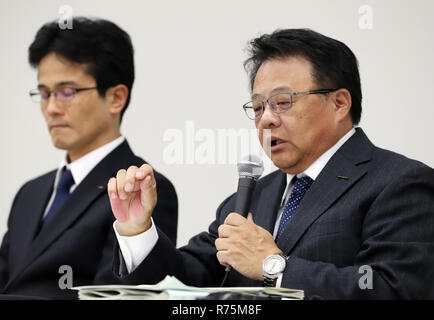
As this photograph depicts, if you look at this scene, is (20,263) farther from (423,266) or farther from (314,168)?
(423,266)

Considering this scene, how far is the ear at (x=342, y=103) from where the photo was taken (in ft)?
7.04

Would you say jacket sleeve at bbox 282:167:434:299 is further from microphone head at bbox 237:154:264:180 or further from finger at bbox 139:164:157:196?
finger at bbox 139:164:157:196

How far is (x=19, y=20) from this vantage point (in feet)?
12.8

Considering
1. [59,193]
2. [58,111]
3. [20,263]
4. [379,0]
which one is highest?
[379,0]

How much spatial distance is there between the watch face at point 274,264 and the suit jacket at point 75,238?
781 mm

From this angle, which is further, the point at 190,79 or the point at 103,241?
the point at 190,79

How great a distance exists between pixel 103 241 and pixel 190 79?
55.1 inches

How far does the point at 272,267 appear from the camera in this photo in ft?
5.61

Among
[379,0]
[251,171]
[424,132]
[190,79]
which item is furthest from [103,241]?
[379,0]

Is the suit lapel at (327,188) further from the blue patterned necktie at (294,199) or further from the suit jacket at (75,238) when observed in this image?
the suit jacket at (75,238)

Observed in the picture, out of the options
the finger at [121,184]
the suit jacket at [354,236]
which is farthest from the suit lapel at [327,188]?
the finger at [121,184]

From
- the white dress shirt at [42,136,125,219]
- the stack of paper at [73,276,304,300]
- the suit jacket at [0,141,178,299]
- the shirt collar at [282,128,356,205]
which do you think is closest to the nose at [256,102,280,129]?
the shirt collar at [282,128,356,205]

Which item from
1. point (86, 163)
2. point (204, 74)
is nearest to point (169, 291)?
point (86, 163)

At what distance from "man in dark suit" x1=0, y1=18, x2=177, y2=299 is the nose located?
0.71m
